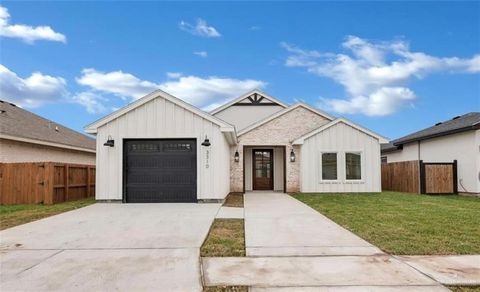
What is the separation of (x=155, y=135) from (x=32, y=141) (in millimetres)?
6392

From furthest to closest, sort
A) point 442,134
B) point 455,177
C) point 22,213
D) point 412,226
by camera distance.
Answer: point 442,134 → point 455,177 → point 22,213 → point 412,226

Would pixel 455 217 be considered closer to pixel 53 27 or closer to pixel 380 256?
pixel 380 256

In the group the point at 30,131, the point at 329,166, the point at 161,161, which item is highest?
the point at 30,131

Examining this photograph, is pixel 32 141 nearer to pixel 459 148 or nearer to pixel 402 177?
pixel 402 177

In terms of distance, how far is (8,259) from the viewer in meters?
5.77

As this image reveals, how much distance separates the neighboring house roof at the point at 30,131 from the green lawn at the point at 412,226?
12.2 m

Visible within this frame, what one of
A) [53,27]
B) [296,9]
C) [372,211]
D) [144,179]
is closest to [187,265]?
[372,211]

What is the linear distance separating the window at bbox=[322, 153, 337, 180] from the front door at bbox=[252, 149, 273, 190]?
11.5 feet

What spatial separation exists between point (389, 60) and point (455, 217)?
982 centimetres

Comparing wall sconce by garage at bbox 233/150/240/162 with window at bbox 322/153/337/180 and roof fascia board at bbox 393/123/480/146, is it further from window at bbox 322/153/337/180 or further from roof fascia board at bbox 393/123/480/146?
roof fascia board at bbox 393/123/480/146

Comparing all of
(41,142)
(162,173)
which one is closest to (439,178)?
(162,173)

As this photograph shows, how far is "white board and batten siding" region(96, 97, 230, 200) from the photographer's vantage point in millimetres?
13430

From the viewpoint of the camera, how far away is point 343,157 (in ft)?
60.4

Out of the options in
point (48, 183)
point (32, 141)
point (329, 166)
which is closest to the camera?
point (48, 183)
